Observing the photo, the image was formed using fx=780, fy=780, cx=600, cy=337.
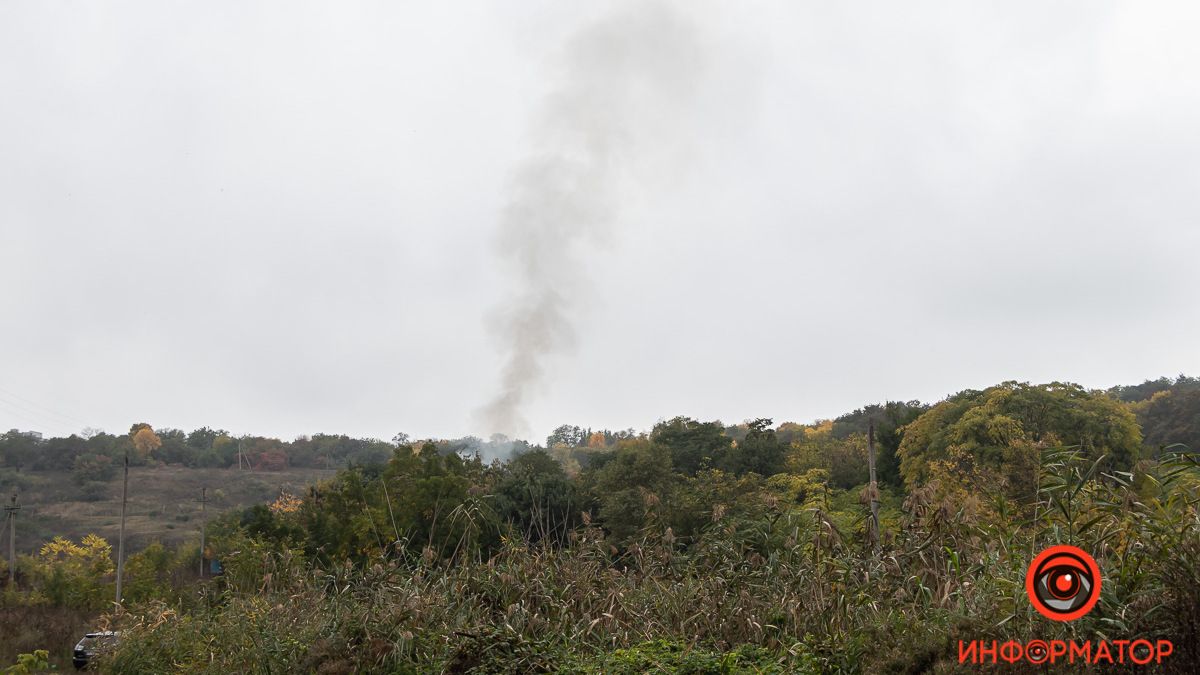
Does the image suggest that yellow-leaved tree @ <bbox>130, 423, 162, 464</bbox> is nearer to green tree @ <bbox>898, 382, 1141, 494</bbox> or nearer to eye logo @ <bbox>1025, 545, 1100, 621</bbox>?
green tree @ <bbox>898, 382, 1141, 494</bbox>

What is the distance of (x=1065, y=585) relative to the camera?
4852 mm

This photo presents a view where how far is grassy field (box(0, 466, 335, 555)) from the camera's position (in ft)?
179

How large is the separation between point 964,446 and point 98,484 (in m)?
72.4

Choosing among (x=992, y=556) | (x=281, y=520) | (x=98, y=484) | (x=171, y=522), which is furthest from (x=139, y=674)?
(x=98, y=484)

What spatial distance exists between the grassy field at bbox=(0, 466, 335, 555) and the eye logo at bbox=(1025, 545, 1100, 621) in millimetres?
52294

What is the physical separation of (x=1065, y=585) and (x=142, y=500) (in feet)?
258

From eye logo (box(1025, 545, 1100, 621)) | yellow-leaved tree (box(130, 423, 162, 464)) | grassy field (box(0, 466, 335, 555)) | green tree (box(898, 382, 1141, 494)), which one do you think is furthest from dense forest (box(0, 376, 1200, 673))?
yellow-leaved tree (box(130, 423, 162, 464))

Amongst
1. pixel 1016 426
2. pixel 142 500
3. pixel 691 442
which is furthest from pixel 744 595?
pixel 142 500

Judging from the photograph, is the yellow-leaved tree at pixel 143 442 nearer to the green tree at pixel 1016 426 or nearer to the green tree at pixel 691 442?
the green tree at pixel 691 442

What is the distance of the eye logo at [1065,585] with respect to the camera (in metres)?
4.75

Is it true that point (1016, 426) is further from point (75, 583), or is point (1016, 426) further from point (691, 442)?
point (75, 583)

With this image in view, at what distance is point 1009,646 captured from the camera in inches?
188

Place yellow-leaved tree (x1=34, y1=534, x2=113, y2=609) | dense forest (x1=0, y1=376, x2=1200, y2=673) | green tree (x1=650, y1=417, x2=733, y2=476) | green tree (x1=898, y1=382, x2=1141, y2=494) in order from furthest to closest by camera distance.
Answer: green tree (x1=650, y1=417, x2=733, y2=476), green tree (x1=898, y1=382, x2=1141, y2=494), yellow-leaved tree (x1=34, y1=534, x2=113, y2=609), dense forest (x1=0, y1=376, x2=1200, y2=673)

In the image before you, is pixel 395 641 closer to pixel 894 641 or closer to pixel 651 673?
pixel 651 673
